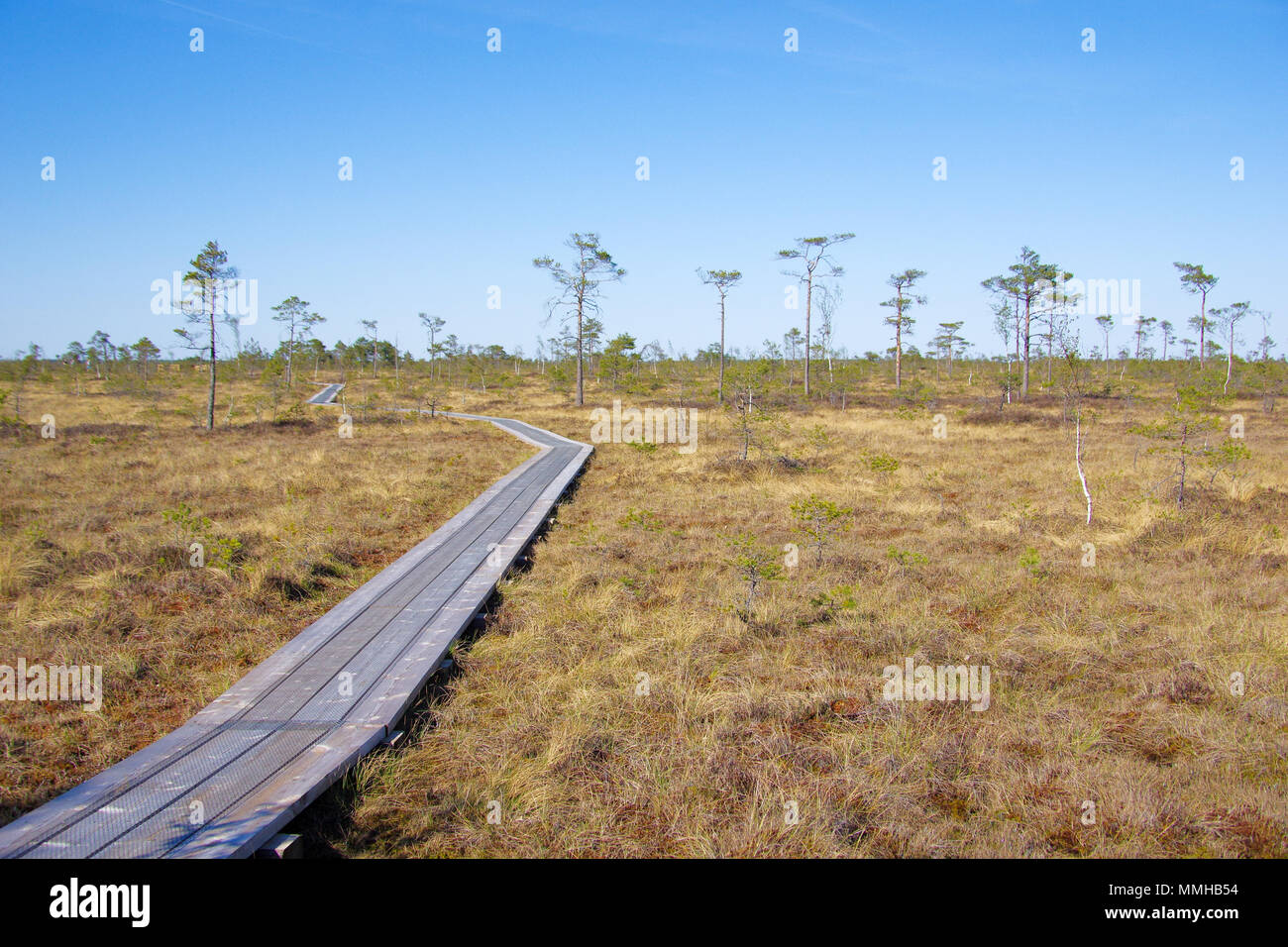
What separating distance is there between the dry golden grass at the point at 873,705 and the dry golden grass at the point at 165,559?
2174 millimetres

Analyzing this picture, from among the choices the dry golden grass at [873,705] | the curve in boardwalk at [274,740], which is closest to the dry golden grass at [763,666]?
the dry golden grass at [873,705]

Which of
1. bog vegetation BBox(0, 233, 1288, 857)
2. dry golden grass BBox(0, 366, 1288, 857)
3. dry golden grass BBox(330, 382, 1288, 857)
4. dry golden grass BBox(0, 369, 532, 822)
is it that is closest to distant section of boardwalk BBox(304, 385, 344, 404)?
dry golden grass BBox(0, 369, 532, 822)

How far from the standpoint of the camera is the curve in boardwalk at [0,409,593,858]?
319 cm

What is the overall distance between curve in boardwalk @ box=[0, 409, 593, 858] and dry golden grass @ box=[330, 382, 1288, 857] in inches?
14.9

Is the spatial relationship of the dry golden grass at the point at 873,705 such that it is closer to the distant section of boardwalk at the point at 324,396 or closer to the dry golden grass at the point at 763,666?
the dry golden grass at the point at 763,666

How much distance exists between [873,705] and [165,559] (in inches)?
325

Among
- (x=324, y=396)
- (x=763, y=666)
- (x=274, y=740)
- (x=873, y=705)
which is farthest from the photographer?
(x=324, y=396)

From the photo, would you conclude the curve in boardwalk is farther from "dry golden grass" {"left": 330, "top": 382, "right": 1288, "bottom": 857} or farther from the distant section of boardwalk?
the distant section of boardwalk

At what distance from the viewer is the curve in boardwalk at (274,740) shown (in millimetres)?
3191

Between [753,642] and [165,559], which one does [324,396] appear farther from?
[753,642]

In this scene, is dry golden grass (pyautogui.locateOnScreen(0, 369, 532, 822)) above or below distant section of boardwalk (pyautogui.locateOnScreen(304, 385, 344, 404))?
below

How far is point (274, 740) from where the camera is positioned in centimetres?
418

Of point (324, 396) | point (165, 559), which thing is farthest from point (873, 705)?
point (324, 396)
